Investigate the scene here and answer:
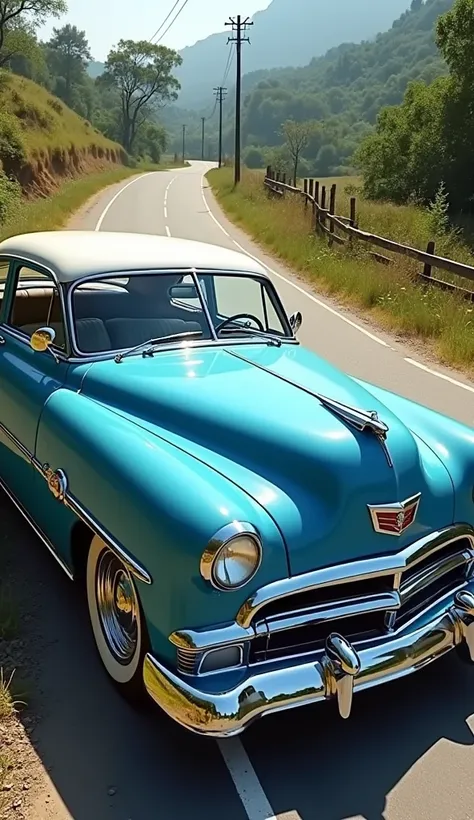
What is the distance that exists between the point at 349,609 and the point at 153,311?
2.04 metres

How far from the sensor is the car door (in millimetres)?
3705

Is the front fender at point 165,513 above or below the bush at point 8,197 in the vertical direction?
below

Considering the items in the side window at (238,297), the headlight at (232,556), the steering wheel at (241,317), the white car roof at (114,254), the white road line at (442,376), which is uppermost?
the white car roof at (114,254)

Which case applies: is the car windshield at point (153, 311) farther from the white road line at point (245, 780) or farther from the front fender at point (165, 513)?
the white road line at point (245, 780)

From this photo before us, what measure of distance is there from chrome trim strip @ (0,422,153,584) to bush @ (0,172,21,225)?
1778cm

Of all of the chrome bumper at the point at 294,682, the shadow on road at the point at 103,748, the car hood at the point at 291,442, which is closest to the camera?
the chrome bumper at the point at 294,682

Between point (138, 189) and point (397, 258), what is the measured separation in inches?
1043

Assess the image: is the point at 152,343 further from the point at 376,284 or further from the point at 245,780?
the point at 376,284

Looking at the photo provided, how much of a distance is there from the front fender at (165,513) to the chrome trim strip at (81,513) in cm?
2

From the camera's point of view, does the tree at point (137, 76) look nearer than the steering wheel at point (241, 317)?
No

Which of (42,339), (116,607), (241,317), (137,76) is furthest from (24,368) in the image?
(137,76)

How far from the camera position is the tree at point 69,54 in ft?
307

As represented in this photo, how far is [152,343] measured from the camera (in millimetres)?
3836

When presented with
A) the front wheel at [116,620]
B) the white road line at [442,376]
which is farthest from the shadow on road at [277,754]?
the white road line at [442,376]
